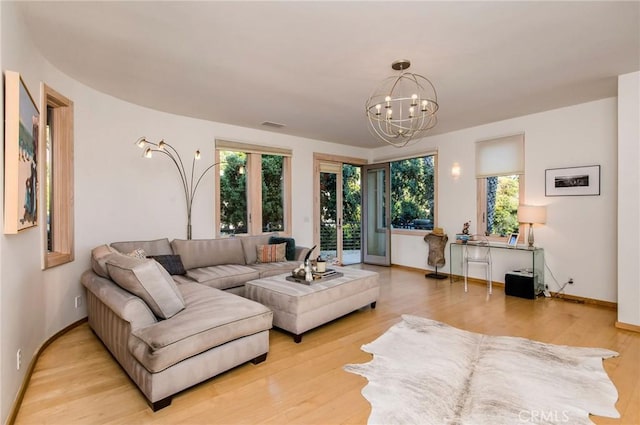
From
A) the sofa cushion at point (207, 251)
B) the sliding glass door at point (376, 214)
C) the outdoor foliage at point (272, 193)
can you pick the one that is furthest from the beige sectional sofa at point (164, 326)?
the sliding glass door at point (376, 214)

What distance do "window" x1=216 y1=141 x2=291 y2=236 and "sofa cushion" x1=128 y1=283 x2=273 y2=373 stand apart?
2.68m

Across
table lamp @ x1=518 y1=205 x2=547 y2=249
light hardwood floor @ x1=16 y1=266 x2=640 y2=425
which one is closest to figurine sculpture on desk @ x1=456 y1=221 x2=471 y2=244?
table lamp @ x1=518 y1=205 x2=547 y2=249

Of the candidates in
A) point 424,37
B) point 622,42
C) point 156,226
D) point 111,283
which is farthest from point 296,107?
point 622,42

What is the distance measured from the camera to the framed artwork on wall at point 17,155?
185 centimetres

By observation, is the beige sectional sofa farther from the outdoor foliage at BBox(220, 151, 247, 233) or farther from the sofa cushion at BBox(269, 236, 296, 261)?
the outdoor foliage at BBox(220, 151, 247, 233)

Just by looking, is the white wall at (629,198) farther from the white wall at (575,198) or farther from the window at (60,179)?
the window at (60,179)

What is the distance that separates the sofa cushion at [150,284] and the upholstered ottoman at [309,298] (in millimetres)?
977

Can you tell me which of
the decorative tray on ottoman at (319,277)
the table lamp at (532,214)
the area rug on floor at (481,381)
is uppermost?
the table lamp at (532,214)

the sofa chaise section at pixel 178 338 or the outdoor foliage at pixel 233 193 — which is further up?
the outdoor foliage at pixel 233 193

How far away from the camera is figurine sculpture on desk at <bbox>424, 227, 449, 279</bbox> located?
5.82 meters

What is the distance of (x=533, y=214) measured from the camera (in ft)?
14.8

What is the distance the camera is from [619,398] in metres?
2.12

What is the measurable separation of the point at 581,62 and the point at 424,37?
69.2 inches

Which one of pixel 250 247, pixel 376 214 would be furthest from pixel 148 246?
pixel 376 214
